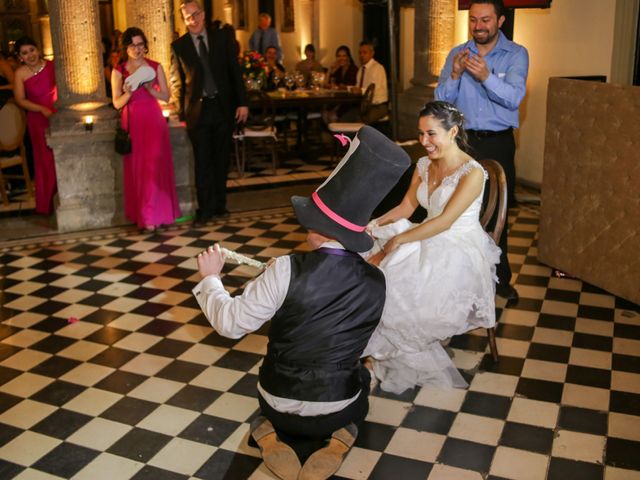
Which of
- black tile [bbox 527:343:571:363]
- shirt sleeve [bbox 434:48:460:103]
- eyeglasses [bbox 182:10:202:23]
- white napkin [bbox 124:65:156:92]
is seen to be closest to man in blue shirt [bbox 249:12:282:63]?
eyeglasses [bbox 182:10:202:23]

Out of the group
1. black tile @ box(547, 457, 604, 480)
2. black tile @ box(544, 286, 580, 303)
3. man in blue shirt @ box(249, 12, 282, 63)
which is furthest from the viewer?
man in blue shirt @ box(249, 12, 282, 63)

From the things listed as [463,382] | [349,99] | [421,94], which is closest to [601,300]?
[463,382]

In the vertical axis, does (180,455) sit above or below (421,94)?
below

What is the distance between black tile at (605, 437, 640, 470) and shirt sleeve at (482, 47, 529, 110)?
7.25 ft

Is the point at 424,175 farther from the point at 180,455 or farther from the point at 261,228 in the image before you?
the point at 261,228

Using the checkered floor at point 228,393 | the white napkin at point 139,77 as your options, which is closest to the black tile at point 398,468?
the checkered floor at point 228,393

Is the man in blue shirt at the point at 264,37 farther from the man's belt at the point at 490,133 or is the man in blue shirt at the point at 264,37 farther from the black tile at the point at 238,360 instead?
the black tile at the point at 238,360

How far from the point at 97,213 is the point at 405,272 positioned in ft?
12.7

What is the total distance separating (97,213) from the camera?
7.18 metres

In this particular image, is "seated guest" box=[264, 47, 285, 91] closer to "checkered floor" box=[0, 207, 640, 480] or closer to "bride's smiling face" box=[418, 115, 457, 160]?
"checkered floor" box=[0, 207, 640, 480]

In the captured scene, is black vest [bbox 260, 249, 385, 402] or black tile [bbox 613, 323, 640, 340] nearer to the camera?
black vest [bbox 260, 249, 385, 402]

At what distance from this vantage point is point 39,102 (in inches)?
296

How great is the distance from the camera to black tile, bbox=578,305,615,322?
202 inches

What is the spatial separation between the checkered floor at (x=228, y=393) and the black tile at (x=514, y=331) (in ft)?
0.04
